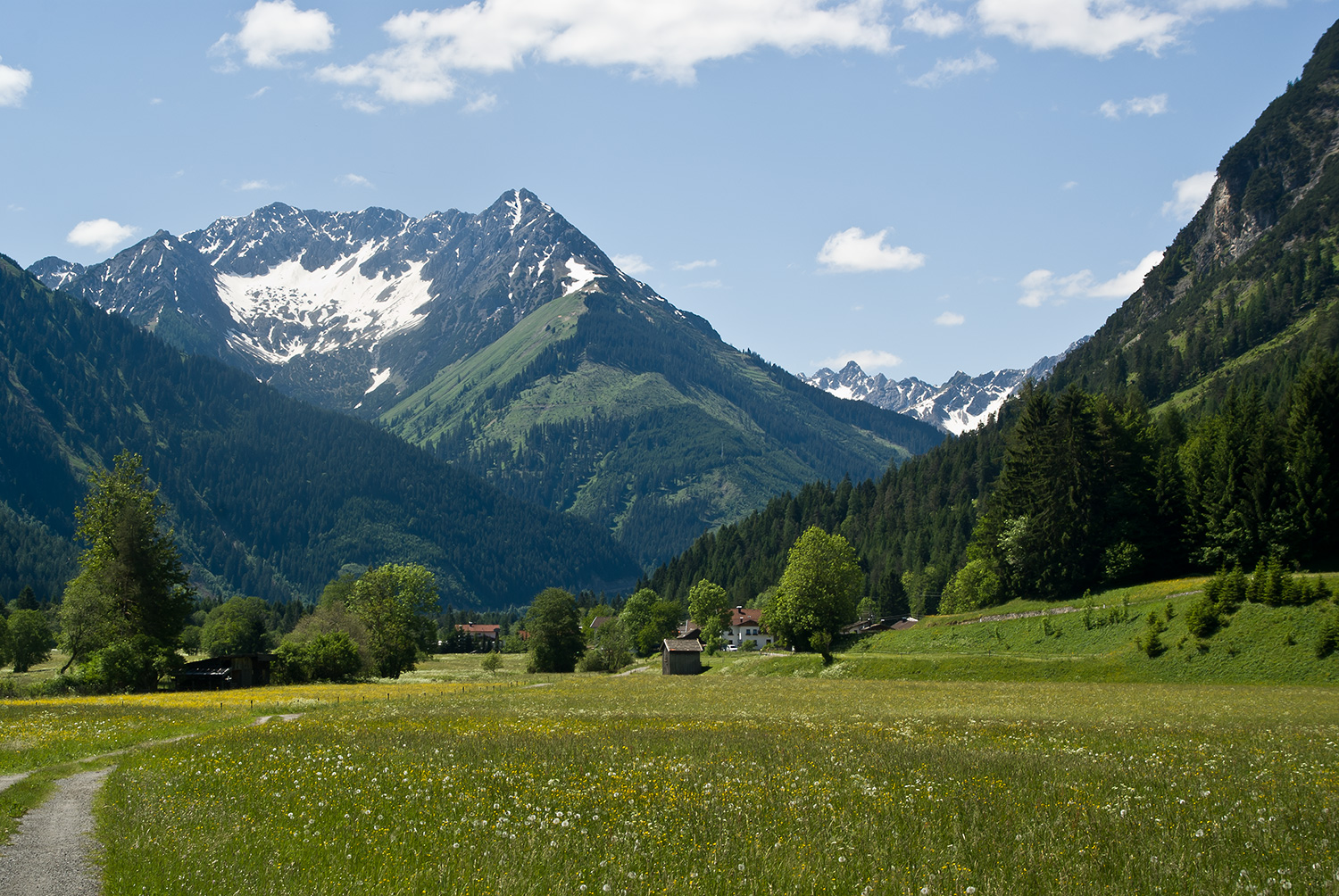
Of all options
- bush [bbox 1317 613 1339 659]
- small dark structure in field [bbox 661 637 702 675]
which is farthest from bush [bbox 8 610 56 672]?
bush [bbox 1317 613 1339 659]

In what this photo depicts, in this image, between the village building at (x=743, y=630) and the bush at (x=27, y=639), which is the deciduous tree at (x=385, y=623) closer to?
the bush at (x=27, y=639)

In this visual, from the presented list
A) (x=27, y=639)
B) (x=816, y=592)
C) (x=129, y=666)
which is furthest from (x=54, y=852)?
(x=27, y=639)

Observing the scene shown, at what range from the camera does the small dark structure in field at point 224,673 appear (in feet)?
222

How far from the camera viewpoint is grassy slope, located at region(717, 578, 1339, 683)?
52.1 metres

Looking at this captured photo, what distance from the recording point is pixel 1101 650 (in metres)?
62.4

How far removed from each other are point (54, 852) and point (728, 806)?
38.1 feet

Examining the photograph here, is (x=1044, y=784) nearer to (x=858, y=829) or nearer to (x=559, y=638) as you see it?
(x=858, y=829)

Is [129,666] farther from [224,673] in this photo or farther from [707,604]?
[707,604]

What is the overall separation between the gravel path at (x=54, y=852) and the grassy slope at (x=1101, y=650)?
55251mm

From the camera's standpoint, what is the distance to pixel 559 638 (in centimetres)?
10781

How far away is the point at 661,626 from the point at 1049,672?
314ft

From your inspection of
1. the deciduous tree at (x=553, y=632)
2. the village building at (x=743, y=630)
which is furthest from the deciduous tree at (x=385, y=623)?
the village building at (x=743, y=630)

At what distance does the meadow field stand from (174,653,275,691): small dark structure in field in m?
37.3

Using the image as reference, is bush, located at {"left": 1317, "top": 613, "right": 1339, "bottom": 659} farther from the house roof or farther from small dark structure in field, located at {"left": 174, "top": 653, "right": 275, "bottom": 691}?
the house roof
